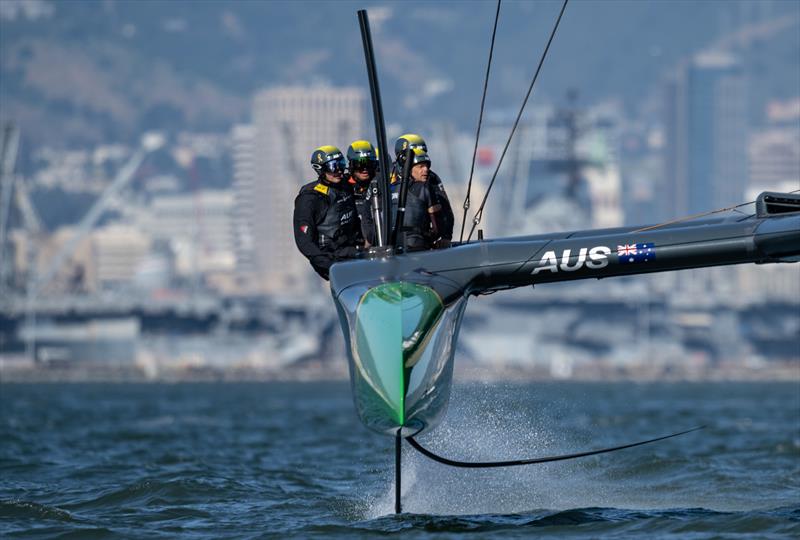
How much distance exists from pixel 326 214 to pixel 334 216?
0.06 m

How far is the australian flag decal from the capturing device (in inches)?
487

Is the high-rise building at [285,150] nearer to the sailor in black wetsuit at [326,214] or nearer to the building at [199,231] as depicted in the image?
the building at [199,231]

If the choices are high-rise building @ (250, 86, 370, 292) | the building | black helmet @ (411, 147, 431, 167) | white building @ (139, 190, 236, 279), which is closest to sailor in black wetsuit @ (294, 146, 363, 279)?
black helmet @ (411, 147, 431, 167)

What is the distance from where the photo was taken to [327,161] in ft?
42.3

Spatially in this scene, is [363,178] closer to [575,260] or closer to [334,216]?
[334,216]

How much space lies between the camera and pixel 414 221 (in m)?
12.7

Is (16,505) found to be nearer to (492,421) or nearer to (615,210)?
(492,421)

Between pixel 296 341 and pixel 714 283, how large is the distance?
43333 millimetres

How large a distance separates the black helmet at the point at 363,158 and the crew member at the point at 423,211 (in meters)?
0.37

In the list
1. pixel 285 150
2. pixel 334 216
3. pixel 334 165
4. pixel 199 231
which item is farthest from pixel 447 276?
pixel 199 231

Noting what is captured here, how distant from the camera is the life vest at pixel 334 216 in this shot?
1298 centimetres

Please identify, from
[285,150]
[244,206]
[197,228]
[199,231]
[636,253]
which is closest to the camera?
[636,253]

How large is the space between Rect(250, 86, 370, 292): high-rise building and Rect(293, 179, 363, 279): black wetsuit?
126149mm

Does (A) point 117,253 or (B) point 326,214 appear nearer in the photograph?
(B) point 326,214
